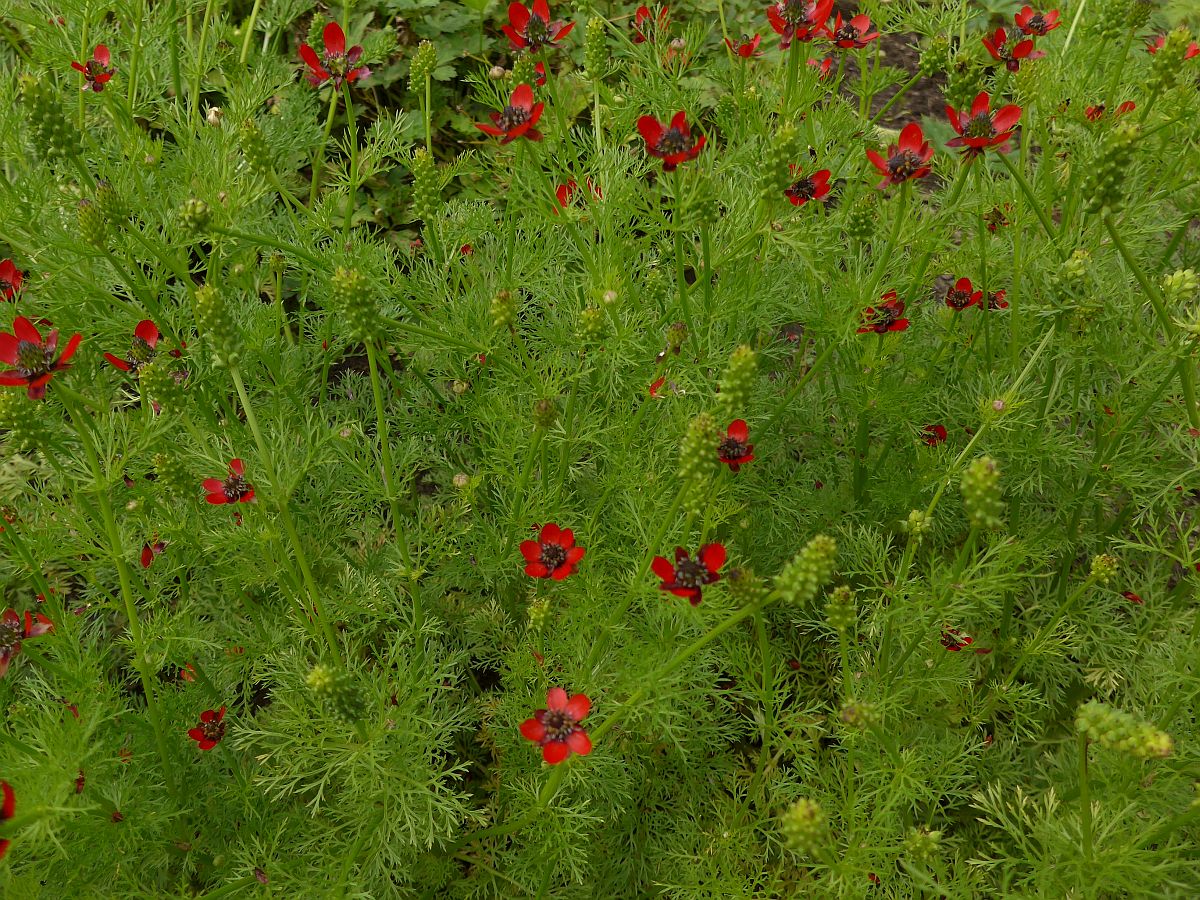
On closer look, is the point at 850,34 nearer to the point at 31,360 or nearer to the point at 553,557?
the point at 553,557

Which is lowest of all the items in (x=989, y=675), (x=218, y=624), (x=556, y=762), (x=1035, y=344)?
(x=989, y=675)

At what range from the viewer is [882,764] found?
6.41 feet

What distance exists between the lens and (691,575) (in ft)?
5.17

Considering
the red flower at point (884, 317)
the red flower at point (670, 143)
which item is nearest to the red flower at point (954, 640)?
the red flower at point (884, 317)

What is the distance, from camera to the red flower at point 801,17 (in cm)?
197

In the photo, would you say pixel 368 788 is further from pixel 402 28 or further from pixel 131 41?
pixel 402 28

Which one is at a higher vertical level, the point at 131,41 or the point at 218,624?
the point at 131,41

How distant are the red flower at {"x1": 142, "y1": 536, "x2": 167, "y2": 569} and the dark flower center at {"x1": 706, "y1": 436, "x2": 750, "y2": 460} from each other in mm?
1492

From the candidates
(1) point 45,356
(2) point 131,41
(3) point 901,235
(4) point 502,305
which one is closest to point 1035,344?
(3) point 901,235

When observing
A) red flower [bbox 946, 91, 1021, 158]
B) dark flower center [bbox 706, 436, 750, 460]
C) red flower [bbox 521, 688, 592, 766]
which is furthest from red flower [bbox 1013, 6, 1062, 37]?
red flower [bbox 521, 688, 592, 766]

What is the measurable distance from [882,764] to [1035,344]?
128 cm

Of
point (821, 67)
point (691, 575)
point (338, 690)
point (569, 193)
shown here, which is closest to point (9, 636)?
point (338, 690)

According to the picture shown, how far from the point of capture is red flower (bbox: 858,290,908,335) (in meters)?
2.07

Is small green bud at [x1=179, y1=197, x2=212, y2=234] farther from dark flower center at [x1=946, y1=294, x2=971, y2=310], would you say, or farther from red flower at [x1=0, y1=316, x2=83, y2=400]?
dark flower center at [x1=946, y1=294, x2=971, y2=310]
